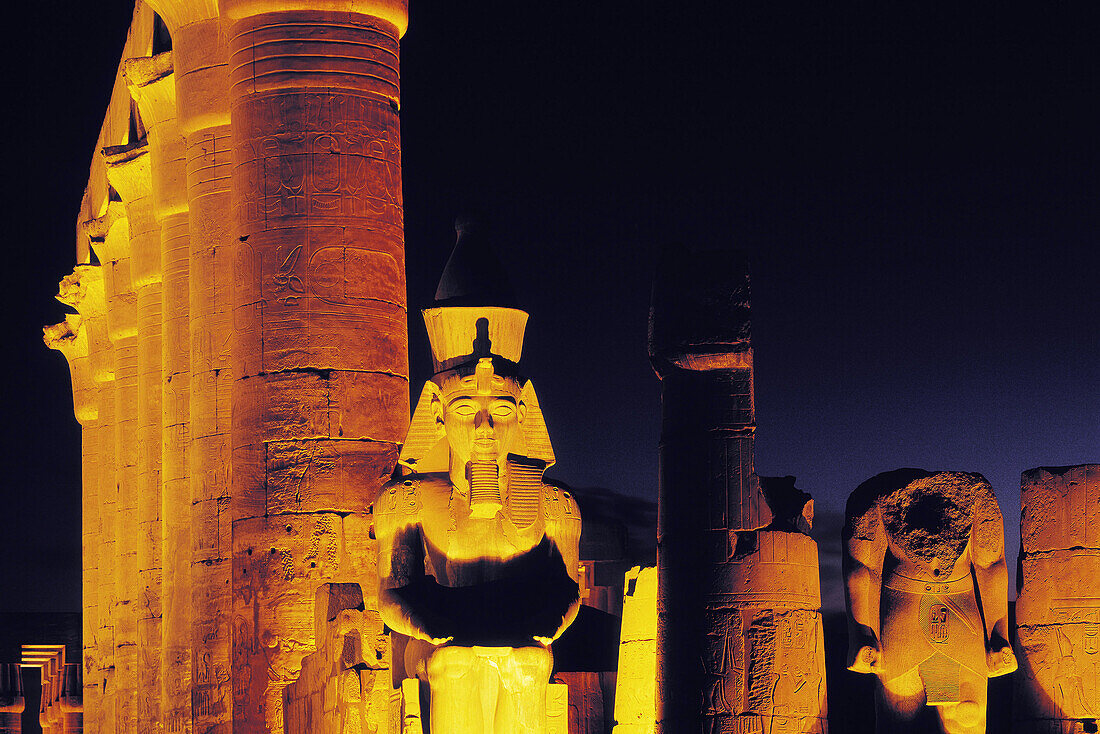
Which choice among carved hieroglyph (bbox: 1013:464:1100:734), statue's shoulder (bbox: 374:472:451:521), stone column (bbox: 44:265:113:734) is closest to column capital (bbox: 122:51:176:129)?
stone column (bbox: 44:265:113:734)

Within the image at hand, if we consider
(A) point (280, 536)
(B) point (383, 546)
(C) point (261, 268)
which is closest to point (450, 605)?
(B) point (383, 546)

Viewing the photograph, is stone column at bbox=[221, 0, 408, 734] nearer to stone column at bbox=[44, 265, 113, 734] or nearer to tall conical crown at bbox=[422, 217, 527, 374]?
tall conical crown at bbox=[422, 217, 527, 374]

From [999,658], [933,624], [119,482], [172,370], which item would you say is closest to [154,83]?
[172,370]

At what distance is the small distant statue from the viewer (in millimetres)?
11883

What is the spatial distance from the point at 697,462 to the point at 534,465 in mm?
1226

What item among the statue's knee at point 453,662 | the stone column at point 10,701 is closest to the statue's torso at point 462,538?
the statue's knee at point 453,662

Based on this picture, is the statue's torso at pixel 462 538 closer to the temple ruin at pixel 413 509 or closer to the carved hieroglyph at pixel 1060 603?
the temple ruin at pixel 413 509

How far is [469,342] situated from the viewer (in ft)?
40.4

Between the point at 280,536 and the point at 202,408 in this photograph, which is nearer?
the point at 280,536

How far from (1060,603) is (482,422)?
450 centimetres

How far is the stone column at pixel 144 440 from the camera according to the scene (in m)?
18.7

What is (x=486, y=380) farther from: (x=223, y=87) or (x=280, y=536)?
(x=223, y=87)

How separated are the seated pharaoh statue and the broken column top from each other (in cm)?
110

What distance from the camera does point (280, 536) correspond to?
1445 centimetres
